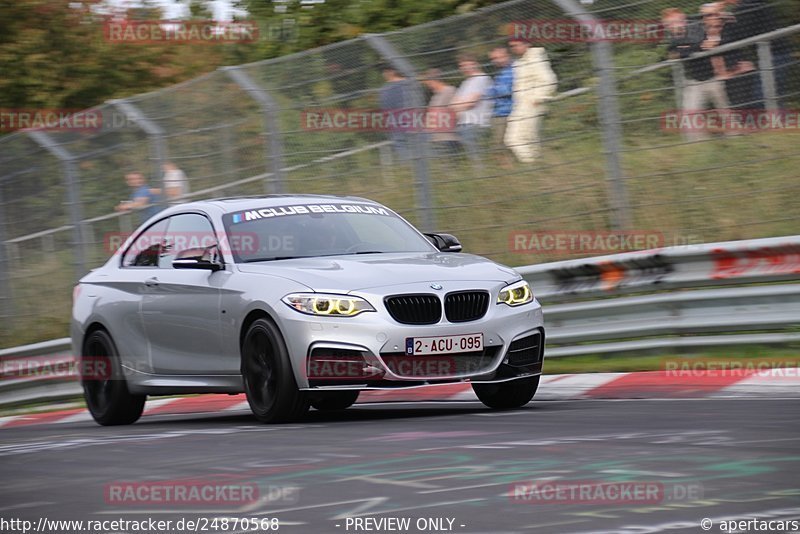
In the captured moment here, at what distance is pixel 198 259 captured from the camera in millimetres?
9789

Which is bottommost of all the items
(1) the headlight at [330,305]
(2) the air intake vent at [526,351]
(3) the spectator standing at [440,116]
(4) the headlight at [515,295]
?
(2) the air intake vent at [526,351]

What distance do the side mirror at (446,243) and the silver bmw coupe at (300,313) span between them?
1cm

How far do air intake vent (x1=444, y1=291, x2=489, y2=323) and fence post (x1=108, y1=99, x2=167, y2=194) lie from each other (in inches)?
268

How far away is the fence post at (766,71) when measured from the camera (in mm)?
10789

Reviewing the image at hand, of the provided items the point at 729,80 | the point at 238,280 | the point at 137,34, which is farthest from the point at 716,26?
the point at 137,34

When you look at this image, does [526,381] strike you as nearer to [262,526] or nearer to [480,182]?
[480,182]

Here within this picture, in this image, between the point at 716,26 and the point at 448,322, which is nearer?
the point at 448,322

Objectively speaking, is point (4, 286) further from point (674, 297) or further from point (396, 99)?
point (674, 297)

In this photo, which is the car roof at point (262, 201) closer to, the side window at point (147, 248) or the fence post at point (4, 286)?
the side window at point (147, 248)

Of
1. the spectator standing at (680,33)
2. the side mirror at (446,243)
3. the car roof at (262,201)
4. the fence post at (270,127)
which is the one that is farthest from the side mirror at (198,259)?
the spectator standing at (680,33)

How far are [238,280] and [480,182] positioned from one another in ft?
11.6

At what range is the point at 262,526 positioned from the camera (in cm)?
513

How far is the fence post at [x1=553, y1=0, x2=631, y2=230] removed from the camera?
37.9ft

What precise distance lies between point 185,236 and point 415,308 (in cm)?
232
